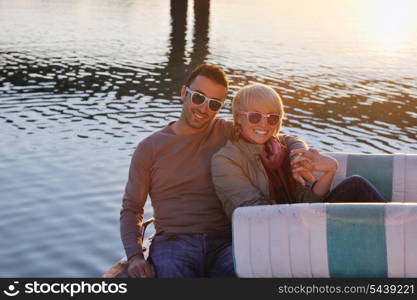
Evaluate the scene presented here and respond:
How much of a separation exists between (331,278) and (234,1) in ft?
233

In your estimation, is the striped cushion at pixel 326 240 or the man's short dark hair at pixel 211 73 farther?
the man's short dark hair at pixel 211 73

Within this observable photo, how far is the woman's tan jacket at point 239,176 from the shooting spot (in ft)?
17.0

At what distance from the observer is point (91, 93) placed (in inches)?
787

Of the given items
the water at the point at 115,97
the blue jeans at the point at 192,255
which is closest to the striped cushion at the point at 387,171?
the blue jeans at the point at 192,255

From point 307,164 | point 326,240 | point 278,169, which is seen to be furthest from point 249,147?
point 326,240

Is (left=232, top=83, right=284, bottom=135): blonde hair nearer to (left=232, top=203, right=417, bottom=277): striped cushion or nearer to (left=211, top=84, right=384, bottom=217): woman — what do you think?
(left=211, top=84, right=384, bottom=217): woman

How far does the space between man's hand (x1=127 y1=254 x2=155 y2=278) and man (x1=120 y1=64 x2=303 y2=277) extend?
6cm

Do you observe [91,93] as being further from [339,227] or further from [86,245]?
[339,227]

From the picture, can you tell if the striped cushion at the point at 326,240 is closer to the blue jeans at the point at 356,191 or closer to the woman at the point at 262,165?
the woman at the point at 262,165

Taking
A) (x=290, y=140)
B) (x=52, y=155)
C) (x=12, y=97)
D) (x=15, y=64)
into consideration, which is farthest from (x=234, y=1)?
(x=290, y=140)

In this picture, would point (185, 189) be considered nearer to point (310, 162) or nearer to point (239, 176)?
point (239, 176)

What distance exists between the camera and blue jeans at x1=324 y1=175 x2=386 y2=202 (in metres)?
5.25

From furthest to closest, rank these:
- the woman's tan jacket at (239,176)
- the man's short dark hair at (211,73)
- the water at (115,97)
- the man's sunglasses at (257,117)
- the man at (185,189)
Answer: the water at (115,97) < the man's short dark hair at (211,73) < the man at (185,189) < the man's sunglasses at (257,117) < the woman's tan jacket at (239,176)

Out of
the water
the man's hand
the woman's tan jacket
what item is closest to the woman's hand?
the woman's tan jacket
